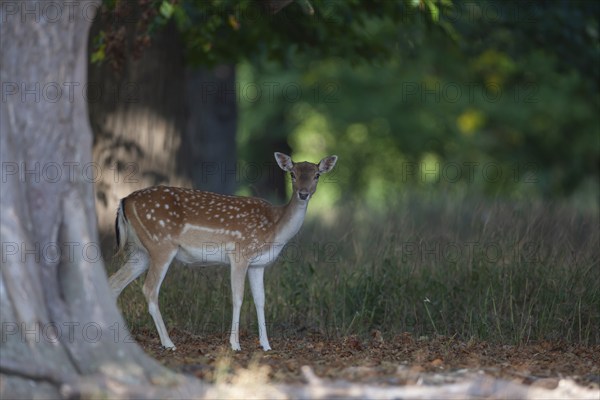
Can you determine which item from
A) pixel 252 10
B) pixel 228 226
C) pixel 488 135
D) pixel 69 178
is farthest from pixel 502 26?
pixel 488 135

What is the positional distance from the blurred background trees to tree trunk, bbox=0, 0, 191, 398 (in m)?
2.93

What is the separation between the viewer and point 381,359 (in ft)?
24.7

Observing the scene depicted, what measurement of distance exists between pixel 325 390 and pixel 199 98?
10.3m

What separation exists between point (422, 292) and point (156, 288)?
2.48 m

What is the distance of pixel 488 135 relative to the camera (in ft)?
90.7

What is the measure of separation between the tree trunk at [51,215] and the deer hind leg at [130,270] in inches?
90.0

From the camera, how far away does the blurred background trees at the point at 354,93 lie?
1119 cm

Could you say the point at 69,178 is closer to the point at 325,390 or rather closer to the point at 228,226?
the point at 325,390

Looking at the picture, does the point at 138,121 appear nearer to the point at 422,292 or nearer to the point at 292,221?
the point at 292,221

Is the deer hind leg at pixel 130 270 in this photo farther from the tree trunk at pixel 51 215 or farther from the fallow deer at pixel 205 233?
the tree trunk at pixel 51 215

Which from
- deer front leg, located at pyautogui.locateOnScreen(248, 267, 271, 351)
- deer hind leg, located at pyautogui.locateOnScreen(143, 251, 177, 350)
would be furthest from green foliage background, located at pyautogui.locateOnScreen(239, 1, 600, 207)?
deer hind leg, located at pyautogui.locateOnScreen(143, 251, 177, 350)

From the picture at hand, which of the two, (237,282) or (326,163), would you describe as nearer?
(237,282)

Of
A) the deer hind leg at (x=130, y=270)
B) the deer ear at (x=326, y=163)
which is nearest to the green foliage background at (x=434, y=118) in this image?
the deer ear at (x=326, y=163)

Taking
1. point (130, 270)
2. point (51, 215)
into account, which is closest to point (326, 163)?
point (130, 270)
